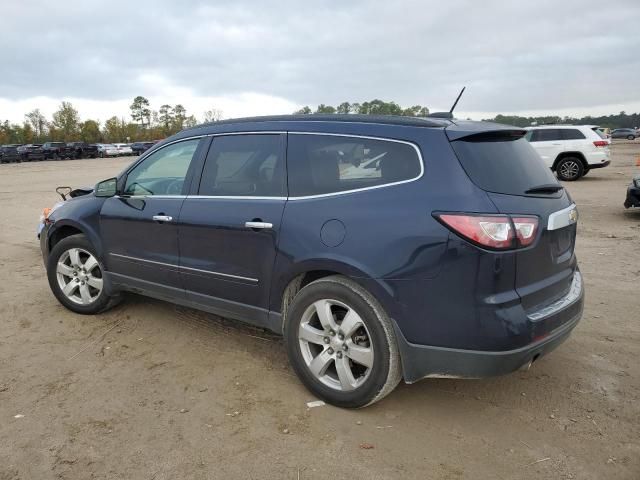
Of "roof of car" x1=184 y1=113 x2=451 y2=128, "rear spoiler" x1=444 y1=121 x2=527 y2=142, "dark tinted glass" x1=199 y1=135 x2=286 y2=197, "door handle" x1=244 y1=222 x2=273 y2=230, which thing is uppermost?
"roof of car" x1=184 y1=113 x2=451 y2=128

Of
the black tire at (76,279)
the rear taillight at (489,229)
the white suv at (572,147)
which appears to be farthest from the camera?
the white suv at (572,147)

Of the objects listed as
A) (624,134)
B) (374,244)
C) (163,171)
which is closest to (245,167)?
(163,171)

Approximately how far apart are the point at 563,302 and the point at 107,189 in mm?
3694

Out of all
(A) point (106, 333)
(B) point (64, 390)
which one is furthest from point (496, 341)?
(A) point (106, 333)

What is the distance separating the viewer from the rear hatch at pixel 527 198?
274 cm

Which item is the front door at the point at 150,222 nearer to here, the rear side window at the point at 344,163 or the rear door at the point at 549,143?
the rear side window at the point at 344,163

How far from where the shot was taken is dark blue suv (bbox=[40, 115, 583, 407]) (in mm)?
2676

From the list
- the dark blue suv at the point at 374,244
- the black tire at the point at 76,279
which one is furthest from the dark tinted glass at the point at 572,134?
the black tire at the point at 76,279

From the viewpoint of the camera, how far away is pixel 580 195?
13.4 metres

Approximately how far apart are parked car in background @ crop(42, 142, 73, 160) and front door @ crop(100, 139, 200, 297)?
5115 centimetres

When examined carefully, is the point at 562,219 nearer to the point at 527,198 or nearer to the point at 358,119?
the point at 527,198

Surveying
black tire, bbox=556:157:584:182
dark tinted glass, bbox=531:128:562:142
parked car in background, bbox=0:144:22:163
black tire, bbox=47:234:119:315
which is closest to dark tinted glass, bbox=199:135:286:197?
black tire, bbox=47:234:119:315

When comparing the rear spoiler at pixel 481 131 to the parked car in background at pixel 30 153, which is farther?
the parked car in background at pixel 30 153

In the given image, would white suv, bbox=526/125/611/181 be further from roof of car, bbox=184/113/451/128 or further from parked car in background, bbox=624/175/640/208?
roof of car, bbox=184/113/451/128
